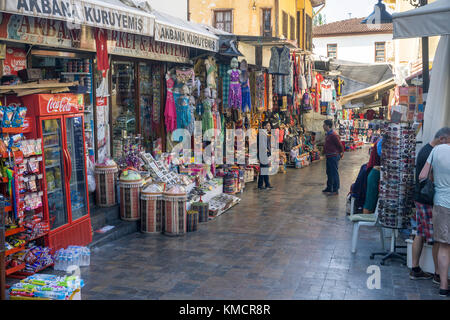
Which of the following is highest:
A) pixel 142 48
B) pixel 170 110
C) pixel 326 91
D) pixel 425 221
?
pixel 142 48

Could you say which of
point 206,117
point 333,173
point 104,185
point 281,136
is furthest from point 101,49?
point 281,136

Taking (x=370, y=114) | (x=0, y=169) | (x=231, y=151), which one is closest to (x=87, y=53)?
(x=0, y=169)

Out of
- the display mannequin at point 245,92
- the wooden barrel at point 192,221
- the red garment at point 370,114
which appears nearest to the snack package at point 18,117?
the wooden barrel at point 192,221

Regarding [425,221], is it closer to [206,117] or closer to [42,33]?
[42,33]

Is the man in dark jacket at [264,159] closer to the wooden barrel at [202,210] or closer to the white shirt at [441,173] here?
the wooden barrel at [202,210]

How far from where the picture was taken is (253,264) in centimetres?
700

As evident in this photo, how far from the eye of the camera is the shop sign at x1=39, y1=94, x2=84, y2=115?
21.1 feet

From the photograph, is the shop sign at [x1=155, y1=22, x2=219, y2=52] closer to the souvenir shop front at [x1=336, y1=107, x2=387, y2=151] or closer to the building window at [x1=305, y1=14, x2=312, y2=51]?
the souvenir shop front at [x1=336, y1=107, x2=387, y2=151]

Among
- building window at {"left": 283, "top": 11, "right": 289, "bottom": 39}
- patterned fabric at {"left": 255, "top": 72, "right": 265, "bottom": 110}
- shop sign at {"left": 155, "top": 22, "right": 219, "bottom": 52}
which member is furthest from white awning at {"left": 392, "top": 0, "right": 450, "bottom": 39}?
building window at {"left": 283, "top": 11, "right": 289, "bottom": 39}

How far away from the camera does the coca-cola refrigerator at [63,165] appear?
6.52 metres

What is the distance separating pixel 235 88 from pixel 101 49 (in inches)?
207

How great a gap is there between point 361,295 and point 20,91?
Answer: 4.78m

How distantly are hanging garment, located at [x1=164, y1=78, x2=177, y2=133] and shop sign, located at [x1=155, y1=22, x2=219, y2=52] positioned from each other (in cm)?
114
